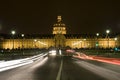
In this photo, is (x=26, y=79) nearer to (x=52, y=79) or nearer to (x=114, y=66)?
(x=52, y=79)

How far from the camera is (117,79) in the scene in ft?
57.4

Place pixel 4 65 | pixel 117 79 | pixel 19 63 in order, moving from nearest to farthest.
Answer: pixel 117 79, pixel 4 65, pixel 19 63

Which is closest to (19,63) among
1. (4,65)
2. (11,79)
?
(4,65)

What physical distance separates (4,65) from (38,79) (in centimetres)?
1001

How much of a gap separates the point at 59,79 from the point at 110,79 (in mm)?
2963

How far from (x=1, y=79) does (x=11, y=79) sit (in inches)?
22.9

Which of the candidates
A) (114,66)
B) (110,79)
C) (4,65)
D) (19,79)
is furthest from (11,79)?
(114,66)

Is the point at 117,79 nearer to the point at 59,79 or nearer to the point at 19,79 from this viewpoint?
the point at 59,79

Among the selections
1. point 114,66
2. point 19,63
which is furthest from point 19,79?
point 19,63

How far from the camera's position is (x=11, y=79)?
58.9ft

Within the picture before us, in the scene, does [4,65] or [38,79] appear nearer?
[38,79]

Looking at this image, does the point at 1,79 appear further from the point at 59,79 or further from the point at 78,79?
the point at 78,79

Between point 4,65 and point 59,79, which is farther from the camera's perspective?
point 4,65

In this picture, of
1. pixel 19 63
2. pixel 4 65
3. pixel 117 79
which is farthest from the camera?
pixel 19 63
